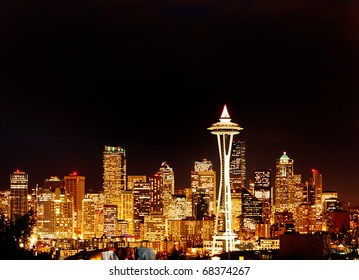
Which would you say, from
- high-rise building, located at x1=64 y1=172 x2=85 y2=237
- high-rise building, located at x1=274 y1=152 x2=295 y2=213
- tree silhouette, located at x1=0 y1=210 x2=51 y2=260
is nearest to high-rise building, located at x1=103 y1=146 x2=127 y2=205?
high-rise building, located at x1=64 y1=172 x2=85 y2=237

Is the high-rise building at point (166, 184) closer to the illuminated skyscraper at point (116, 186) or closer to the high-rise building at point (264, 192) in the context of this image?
the illuminated skyscraper at point (116, 186)

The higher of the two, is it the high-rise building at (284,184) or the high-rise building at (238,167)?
the high-rise building at (238,167)

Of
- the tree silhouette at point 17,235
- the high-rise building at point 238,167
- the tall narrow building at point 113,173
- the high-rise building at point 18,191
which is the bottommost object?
the tree silhouette at point 17,235

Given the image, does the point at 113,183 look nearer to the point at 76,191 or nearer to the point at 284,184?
the point at 76,191

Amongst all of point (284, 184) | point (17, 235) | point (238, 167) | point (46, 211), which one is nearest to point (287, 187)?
point (284, 184)

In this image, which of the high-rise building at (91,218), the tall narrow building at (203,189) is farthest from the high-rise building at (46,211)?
the tall narrow building at (203,189)

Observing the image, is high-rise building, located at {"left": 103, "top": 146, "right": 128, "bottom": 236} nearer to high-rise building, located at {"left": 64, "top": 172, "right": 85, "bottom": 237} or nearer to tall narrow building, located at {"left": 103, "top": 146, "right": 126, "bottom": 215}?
tall narrow building, located at {"left": 103, "top": 146, "right": 126, "bottom": 215}

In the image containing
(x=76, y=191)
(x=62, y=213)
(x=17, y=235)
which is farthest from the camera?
(x=62, y=213)
